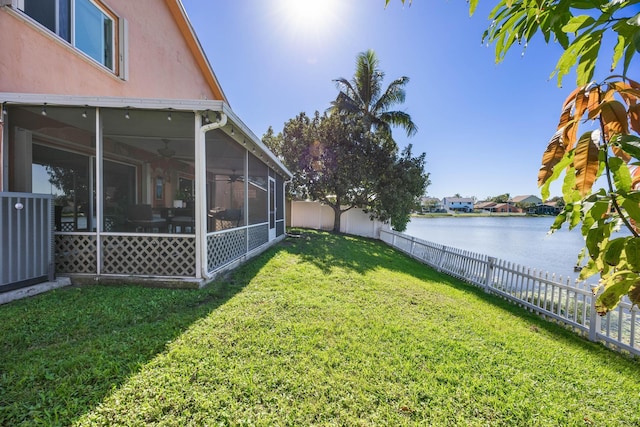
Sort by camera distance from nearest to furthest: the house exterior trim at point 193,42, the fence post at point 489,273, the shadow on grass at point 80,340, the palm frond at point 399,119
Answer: the shadow on grass at point 80,340, the fence post at point 489,273, the house exterior trim at point 193,42, the palm frond at point 399,119

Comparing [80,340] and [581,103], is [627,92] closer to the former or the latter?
[581,103]

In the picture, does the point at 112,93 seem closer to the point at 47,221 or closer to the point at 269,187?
the point at 47,221

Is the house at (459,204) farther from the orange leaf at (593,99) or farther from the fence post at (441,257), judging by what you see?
the orange leaf at (593,99)

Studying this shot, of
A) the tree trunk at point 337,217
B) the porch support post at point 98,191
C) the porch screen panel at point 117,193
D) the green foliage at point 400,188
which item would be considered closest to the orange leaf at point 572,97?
the porch support post at point 98,191

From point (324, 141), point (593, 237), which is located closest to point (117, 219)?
point (593, 237)

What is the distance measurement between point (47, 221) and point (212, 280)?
292 cm

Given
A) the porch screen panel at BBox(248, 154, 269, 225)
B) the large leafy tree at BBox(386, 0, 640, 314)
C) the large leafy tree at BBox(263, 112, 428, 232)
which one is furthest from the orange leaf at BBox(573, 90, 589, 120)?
the large leafy tree at BBox(263, 112, 428, 232)

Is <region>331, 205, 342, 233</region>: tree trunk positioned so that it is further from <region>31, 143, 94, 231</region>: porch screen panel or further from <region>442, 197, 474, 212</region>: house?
<region>442, 197, 474, 212</region>: house

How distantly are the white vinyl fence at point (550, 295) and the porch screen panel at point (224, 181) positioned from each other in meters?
6.62

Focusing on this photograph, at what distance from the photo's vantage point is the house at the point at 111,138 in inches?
192

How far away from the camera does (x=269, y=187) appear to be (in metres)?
10.4

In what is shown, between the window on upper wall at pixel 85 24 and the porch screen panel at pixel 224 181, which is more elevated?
the window on upper wall at pixel 85 24

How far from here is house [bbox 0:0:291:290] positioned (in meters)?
4.88

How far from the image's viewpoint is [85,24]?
6.34 metres
